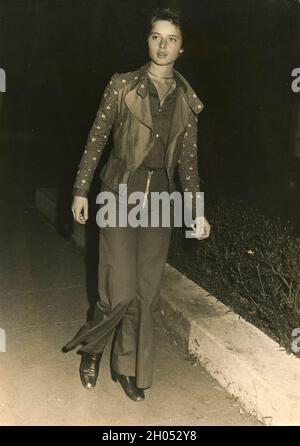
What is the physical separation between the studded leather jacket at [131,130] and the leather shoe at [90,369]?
1098 millimetres

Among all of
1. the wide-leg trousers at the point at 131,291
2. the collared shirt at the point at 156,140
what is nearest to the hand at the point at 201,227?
the wide-leg trousers at the point at 131,291

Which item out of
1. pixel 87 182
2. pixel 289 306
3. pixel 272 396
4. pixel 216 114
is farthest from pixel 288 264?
pixel 216 114

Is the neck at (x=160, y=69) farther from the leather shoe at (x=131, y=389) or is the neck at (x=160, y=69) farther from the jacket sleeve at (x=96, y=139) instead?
the leather shoe at (x=131, y=389)

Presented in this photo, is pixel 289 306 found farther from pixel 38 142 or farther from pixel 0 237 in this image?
pixel 38 142

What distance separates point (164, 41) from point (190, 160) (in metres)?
0.73

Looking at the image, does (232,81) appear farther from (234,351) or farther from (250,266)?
(234,351)

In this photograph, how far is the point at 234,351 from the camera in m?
3.81

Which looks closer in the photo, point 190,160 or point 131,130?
point 131,130

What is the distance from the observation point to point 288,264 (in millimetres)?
4047

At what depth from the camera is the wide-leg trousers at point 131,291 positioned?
3.53 metres

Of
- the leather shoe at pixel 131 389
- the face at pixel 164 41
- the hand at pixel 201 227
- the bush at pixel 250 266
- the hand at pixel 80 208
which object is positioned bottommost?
the leather shoe at pixel 131 389

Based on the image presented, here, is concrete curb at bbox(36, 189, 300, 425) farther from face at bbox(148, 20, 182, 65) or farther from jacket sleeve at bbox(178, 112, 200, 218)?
face at bbox(148, 20, 182, 65)

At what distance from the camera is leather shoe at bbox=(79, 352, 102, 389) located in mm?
3855

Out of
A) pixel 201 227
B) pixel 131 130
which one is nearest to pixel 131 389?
pixel 201 227
